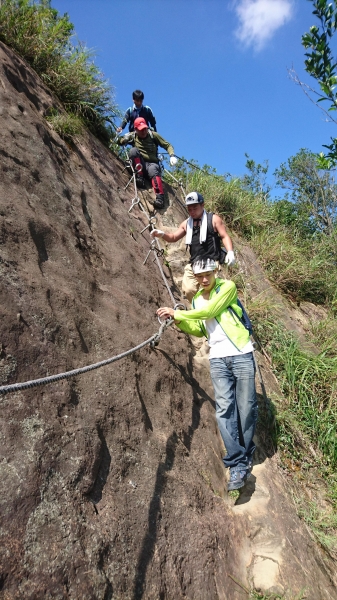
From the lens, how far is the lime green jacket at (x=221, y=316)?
3.51 meters

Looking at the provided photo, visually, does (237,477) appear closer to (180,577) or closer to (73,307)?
(180,577)

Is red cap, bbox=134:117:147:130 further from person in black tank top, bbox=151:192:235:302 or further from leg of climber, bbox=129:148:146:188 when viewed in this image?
person in black tank top, bbox=151:192:235:302

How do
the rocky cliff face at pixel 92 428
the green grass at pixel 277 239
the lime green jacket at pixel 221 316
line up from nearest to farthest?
the rocky cliff face at pixel 92 428
the lime green jacket at pixel 221 316
the green grass at pixel 277 239

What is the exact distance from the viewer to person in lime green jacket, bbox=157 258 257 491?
3.38 meters

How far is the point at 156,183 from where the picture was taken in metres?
6.37

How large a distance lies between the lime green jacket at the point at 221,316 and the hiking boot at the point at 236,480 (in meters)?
0.94

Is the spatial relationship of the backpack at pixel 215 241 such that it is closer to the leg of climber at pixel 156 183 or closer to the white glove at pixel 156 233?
the white glove at pixel 156 233

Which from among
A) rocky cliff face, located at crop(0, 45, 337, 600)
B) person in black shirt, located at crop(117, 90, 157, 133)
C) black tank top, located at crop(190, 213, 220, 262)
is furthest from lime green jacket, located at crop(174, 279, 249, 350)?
person in black shirt, located at crop(117, 90, 157, 133)

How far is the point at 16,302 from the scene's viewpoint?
2.56 meters

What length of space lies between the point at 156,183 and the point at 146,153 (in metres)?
0.57

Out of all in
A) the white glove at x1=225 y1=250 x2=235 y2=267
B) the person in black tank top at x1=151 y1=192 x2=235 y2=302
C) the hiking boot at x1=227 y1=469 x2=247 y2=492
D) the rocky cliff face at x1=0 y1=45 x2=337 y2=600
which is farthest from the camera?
the person in black tank top at x1=151 y1=192 x2=235 y2=302

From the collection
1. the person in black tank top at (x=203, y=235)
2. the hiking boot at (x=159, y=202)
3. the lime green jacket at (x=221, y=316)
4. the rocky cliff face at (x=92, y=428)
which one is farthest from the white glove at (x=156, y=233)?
the hiking boot at (x=159, y=202)

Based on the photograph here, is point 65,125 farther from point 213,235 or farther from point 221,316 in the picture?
point 221,316

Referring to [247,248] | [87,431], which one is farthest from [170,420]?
[247,248]
